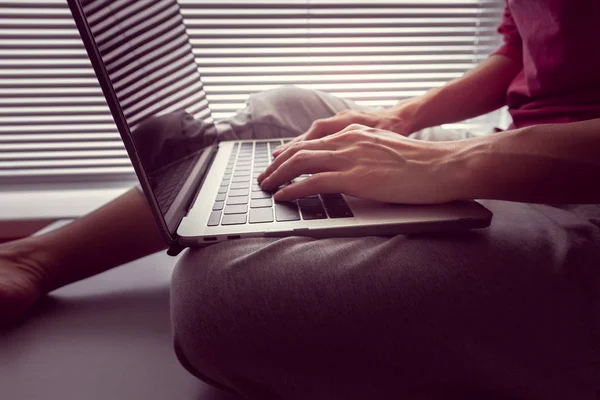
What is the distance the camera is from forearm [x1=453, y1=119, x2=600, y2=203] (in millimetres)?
452

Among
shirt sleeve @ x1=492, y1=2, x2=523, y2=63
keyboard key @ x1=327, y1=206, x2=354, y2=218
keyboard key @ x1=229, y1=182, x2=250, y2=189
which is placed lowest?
keyboard key @ x1=327, y1=206, x2=354, y2=218

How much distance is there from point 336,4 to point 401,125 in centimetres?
75

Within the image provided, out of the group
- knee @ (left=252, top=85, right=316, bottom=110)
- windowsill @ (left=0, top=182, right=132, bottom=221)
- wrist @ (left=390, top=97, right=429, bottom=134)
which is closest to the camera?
wrist @ (left=390, top=97, right=429, bottom=134)

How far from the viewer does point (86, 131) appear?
4.63 ft

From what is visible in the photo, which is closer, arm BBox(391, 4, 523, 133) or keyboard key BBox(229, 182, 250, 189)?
keyboard key BBox(229, 182, 250, 189)

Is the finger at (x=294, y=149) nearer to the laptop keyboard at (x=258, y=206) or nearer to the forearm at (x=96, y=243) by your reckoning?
the laptop keyboard at (x=258, y=206)

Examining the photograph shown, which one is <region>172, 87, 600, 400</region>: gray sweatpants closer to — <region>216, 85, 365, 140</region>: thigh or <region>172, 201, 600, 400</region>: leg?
<region>172, 201, 600, 400</region>: leg

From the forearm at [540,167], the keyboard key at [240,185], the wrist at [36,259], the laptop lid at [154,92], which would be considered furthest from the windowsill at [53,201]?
the forearm at [540,167]

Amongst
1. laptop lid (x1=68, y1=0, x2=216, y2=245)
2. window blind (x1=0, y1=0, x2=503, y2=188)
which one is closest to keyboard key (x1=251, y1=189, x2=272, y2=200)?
laptop lid (x1=68, y1=0, x2=216, y2=245)

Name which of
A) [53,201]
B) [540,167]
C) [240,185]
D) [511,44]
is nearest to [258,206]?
[240,185]

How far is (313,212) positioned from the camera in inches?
20.6

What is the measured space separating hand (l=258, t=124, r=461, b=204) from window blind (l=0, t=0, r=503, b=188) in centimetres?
95

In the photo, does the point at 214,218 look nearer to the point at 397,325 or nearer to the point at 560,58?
the point at 397,325

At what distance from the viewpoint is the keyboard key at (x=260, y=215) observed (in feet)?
1.67
